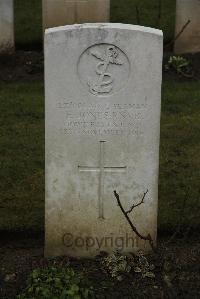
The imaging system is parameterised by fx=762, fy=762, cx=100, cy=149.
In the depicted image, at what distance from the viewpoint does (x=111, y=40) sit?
4.58m

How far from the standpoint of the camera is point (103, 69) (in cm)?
463

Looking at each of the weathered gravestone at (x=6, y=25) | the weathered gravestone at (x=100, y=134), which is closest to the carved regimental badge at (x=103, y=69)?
the weathered gravestone at (x=100, y=134)

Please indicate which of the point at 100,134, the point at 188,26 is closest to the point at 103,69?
the point at 100,134

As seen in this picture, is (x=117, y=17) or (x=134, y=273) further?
(x=117, y=17)

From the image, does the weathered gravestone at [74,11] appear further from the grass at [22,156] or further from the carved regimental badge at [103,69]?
the carved regimental badge at [103,69]

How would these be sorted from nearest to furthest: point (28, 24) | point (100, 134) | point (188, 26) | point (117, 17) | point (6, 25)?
point (100, 134) → point (6, 25) → point (188, 26) → point (28, 24) → point (117, 17)

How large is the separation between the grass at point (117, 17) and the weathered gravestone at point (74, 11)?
0.76m

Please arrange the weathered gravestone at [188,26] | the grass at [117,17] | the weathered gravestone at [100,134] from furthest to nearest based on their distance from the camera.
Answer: the grass at [117,17], the weathered gravestone at [188,26], the weathered gravestone at [100,134]

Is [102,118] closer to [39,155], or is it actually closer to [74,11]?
[39,155]

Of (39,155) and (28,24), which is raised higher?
(28,24)

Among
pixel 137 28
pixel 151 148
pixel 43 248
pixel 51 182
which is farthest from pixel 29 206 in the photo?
pixel 137 28

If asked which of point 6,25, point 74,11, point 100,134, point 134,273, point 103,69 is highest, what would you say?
point 74,11

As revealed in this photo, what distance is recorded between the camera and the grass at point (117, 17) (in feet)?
34.6

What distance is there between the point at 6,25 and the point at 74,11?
890mm
